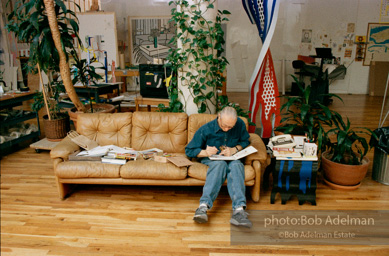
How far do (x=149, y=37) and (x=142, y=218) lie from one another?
669 centimetres

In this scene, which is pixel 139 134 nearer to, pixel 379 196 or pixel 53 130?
pixel 53 130

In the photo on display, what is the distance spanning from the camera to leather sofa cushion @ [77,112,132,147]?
11.3ft

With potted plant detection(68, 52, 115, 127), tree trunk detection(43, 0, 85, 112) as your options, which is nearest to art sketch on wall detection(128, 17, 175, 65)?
potted plant detection(68, 52, 115, 127)

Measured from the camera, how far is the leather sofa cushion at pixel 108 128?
3.43 meters

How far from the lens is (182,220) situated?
8.97 feet

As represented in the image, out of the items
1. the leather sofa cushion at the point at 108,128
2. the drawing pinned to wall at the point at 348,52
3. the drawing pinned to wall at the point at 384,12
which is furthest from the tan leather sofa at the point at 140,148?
the drawing pinned to wall at the point at 384,12

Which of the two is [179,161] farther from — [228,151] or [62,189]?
[62,189]

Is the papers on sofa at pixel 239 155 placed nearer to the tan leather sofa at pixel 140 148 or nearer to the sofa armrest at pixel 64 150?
the tan leather sofa at pixel 140 148

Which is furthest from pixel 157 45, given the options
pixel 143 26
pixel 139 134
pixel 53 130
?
pixel 139 134

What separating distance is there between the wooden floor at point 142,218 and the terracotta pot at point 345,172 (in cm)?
12

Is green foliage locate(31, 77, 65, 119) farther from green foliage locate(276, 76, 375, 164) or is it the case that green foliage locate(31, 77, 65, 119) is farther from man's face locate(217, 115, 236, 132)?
green foliage locate(276, 76, 375, 164)

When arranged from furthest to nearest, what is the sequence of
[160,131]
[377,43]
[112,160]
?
[377,43] → [160,131] → [112,160]

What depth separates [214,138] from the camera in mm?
3045

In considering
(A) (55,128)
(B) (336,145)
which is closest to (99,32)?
(A) (55,128)
